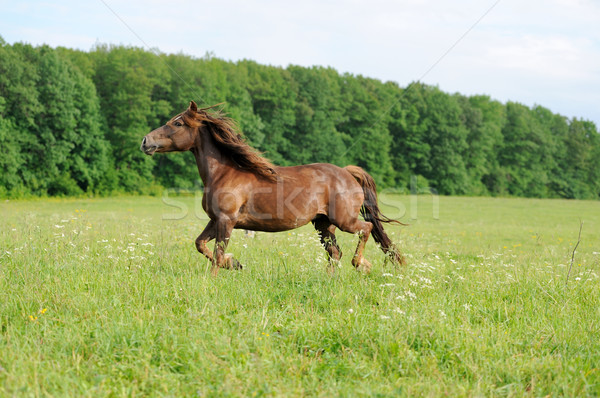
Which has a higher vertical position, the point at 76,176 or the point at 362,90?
the point at 362,90

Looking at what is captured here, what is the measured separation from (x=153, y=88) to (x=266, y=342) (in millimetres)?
42127

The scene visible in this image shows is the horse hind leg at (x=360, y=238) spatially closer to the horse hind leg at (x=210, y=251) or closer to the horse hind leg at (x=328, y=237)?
the horse hind leg at (x=328, y=237)

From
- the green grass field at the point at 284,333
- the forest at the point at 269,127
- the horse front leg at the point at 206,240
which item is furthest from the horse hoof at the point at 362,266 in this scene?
the forest at the point at 269,127

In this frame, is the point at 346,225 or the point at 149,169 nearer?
the point at 346,225

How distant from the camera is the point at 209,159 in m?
6.98

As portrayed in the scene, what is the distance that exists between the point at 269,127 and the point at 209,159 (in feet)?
144

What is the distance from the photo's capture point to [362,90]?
6159 centimetres

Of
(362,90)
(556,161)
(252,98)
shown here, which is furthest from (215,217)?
(556,161)

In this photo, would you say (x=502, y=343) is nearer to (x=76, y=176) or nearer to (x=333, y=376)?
(x=333, y=376)

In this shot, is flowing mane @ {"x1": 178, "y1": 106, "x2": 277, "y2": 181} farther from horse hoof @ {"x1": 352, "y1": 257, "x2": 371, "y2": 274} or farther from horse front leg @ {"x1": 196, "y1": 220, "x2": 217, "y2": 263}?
horse hoof @ {"x1": 352, "y1": 257, "x2": 371, "y2": 274}

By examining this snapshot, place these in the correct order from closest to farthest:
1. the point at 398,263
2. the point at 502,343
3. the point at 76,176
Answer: the point at 502,343, the point at 398,263, the point at 76,176

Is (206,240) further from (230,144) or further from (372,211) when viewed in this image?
(372,211)


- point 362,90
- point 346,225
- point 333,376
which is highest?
point 362,90

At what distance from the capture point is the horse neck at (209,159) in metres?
6.94
